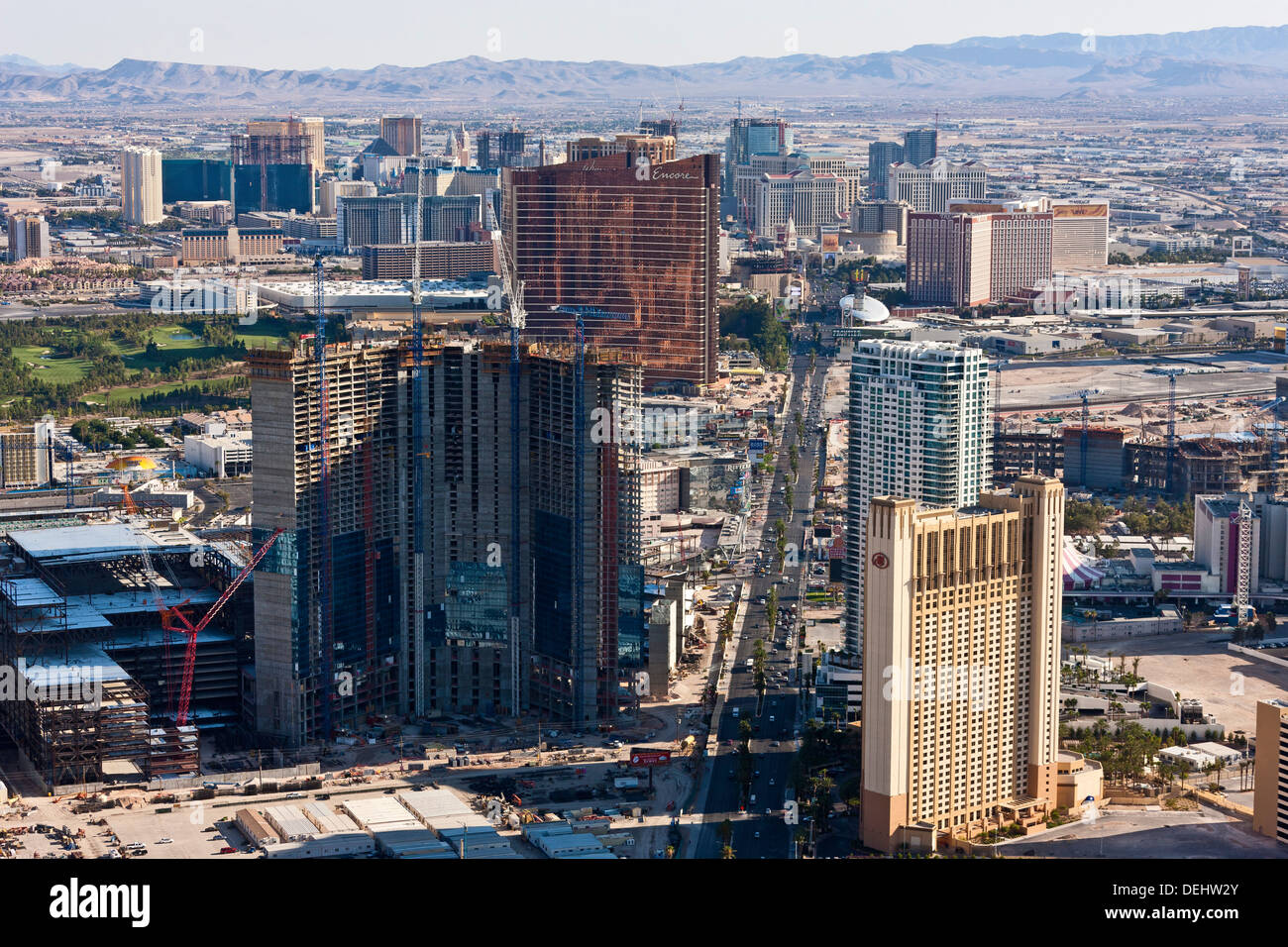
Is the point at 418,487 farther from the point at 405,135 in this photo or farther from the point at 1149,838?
the point at 405,135

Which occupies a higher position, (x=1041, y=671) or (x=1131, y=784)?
(x=1041, y=671)

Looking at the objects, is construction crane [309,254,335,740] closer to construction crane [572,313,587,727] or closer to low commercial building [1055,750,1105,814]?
construction crane [572,313,587,727]

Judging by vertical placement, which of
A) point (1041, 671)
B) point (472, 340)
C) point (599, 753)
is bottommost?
point (599, 753)

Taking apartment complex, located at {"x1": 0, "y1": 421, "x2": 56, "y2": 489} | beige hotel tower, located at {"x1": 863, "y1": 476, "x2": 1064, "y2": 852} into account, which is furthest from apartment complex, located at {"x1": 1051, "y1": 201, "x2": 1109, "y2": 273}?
beige hotel tower, located at {"x1": 863, "y1": 476, "x2": 1064, "y2": 852}

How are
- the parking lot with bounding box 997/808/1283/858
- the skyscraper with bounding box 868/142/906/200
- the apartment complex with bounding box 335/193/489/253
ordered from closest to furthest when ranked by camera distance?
the parking lot with bounding box 997/808/1283/858, the apartment complex with bounding box 335/193/489/253, the skyscraper with bounding box 868/142/906/200

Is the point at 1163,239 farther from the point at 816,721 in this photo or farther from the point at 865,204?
the point at 816,721

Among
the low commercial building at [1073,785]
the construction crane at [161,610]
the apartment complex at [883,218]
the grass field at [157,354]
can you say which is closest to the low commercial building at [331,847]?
the construction crane at [161,610]
